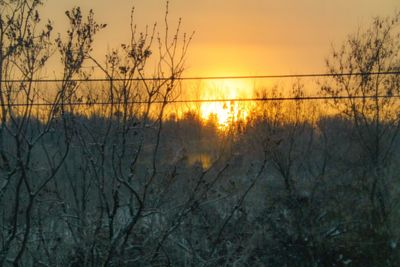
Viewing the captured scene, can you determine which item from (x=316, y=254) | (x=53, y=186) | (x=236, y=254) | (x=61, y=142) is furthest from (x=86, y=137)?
(x=316, y=254)

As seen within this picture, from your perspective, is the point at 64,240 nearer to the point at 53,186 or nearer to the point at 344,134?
the point at 53,186

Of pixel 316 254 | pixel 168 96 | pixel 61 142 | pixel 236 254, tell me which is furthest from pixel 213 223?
pixel 168 96

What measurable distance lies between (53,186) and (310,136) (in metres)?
8.84

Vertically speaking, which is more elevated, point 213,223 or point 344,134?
point 344,134

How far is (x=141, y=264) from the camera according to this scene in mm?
7777

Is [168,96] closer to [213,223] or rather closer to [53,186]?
[53,186]

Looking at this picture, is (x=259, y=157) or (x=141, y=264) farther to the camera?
(x=259, y=157)

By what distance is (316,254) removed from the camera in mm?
13461

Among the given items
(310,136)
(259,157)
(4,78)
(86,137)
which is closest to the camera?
(4,78)

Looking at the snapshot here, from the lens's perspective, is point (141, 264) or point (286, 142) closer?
point (141, 264)

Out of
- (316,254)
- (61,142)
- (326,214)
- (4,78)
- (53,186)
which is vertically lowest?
(316,254)

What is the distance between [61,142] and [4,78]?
8.45 ft

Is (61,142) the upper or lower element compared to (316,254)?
upper

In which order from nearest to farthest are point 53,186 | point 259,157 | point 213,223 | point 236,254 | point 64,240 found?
1. point 64,240
2. point 53,186
3. point 236,254
4. point 213,223
5. point 259,157
